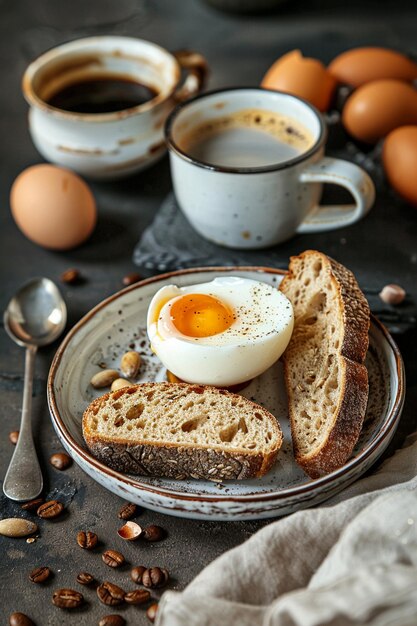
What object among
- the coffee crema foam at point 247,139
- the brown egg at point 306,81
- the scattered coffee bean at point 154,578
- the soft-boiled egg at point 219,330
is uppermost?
the brown egg at point 306,81

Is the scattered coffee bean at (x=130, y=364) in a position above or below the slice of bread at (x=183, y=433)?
below

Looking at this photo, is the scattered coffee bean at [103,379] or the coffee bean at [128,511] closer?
the coffee bean at [128,511]

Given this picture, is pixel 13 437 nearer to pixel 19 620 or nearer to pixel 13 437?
pixel 13 437

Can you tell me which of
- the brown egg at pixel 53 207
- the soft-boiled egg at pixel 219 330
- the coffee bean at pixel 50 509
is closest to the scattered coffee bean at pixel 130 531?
the coffee bean at pixel 50 509

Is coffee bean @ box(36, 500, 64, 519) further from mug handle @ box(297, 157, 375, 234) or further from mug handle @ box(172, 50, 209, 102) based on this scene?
mug handle @ box(172, 50, 209, 102)

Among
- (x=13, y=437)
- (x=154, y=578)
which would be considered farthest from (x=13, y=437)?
(x=154, y=578)

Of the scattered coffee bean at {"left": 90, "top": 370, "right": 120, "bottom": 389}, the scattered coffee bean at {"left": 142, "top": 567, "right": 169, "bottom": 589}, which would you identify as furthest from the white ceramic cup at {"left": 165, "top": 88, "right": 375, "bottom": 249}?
the scattered coffee bean at {"left": 142, "top": 567, "right": 169, "bottom": 589}

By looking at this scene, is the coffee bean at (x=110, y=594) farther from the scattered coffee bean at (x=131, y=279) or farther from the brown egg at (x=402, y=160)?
the brown egg at (x=402, y=160)

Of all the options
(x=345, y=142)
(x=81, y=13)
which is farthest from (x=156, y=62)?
(x=81, y=13)
